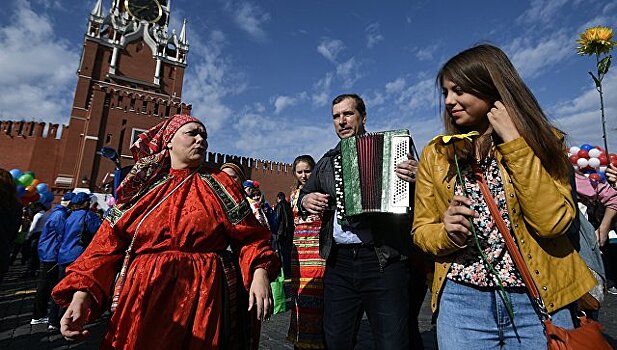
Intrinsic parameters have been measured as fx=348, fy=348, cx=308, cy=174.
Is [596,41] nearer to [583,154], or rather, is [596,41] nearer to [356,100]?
[583,154]

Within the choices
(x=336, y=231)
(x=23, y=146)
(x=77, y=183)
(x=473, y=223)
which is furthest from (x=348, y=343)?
(x=23, y=146)

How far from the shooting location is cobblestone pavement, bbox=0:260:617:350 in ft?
13.9

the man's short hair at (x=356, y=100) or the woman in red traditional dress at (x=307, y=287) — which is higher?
the man's short hair at (x=356, y=100)

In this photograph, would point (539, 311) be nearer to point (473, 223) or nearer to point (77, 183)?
point (473, 223)

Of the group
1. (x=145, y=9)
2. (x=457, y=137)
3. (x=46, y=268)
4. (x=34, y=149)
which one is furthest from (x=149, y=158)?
(x=145, y=9)

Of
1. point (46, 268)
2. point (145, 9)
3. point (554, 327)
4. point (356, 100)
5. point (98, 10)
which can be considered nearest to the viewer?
point (554, 327)

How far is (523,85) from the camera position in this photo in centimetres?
147

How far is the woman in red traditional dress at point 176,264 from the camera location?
74.4 inches

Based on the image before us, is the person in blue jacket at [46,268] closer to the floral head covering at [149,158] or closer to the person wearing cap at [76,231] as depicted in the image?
the person wearing cap at [76,231]

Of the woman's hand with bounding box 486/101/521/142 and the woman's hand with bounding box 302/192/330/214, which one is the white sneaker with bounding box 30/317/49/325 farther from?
the woman's hand with bounding box 486/101/521/142

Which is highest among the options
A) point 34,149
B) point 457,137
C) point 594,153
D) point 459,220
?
point 34,149

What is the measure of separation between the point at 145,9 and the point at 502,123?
50.1 meters

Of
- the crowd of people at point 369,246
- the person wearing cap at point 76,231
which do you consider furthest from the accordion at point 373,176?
the person wearing cap at point 76,231

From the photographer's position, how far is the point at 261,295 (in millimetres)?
1934
